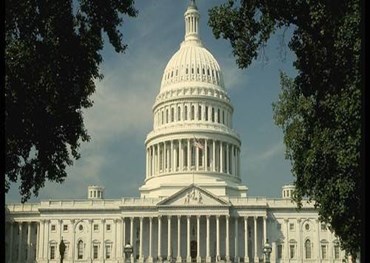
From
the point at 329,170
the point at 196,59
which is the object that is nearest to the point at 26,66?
the point at 329,170

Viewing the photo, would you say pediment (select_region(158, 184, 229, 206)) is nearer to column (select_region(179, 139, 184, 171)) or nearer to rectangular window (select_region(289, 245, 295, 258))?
column (select_region(179, 139, 184, 171))

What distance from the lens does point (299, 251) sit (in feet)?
344

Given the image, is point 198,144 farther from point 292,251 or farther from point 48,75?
point 48,75

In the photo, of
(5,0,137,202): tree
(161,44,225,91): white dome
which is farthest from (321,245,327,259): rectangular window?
(5,0,137,202): tree

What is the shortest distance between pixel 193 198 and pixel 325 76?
78748mm

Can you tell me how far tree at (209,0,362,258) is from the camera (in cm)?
2331

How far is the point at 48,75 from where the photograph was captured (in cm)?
2288

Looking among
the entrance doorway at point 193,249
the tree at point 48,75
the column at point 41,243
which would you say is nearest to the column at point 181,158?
the entrance doorway at point 193,249

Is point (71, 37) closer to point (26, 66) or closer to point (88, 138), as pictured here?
point (26, 66)

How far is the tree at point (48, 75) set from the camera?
2258cm

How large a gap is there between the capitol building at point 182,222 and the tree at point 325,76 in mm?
72010

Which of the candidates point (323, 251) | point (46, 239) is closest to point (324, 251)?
point (323, 251)

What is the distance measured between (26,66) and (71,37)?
231 centimetres

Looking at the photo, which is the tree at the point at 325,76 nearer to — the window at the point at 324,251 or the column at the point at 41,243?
the window at the point at 324,251
